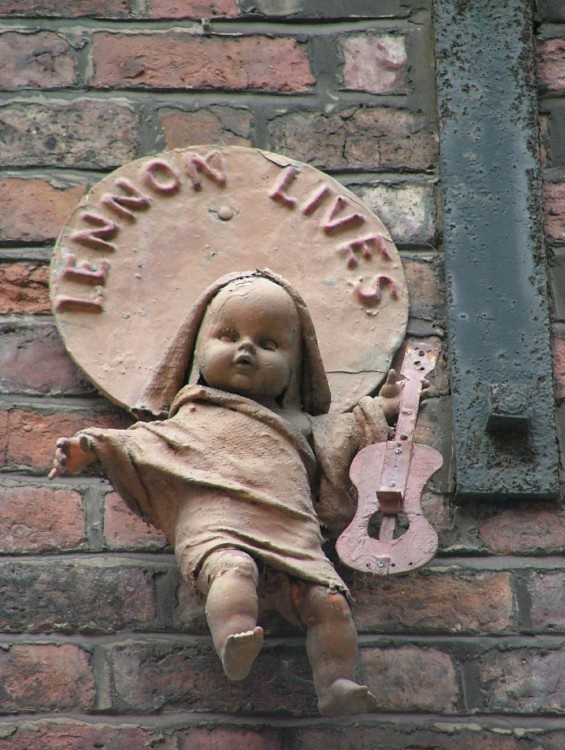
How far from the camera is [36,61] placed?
456 cm

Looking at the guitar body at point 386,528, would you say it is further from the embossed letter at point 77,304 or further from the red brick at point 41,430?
the embossed letter at point 77,304

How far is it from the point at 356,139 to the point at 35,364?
0.93 m

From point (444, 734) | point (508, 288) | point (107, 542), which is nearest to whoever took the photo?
point (444, 734)

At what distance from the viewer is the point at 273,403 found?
3.86 meters

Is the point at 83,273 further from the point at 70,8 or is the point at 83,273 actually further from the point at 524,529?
the point at 524,529

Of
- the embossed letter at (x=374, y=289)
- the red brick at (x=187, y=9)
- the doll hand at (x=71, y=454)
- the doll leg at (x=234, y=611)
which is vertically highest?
the red brick at (x=187, y=9)

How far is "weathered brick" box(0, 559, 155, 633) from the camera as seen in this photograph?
383 cm

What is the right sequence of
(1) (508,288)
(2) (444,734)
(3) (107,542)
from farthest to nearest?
(1) (508,288)
(3) (107,542)
(2) (444,734)

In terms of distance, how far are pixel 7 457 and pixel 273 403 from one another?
590mm

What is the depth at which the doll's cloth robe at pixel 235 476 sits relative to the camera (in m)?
3.58

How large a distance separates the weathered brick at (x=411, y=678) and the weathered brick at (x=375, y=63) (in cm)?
141

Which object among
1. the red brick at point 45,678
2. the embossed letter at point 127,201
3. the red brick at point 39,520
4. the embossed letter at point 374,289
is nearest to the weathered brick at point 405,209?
the embossed letter at point 374,289

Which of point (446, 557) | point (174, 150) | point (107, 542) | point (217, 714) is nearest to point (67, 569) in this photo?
point (107, 542)

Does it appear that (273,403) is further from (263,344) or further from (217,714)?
(217,714)
